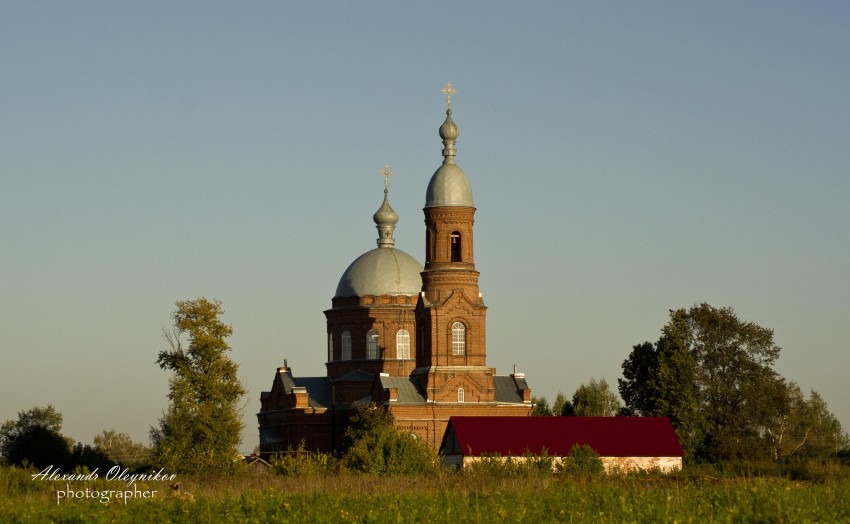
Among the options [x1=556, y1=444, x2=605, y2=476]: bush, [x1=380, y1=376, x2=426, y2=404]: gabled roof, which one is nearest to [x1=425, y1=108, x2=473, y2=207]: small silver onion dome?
[x1=380, y1=376, x2=426, y2=404]: gabled roof

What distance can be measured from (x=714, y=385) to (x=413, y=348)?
15987mm

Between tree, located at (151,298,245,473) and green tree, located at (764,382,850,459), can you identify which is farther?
green tree, located at (764,382,850,459)

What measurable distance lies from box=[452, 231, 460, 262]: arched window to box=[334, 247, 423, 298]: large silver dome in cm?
895

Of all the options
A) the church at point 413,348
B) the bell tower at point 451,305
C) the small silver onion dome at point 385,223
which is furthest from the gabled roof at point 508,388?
the small silver onion dome at point 385,223

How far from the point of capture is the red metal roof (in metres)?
57.2

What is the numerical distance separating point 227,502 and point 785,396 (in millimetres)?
48428

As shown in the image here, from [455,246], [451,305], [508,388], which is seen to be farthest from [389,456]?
[508,388]

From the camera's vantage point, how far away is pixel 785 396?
226 feet

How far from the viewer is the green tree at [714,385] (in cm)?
6762

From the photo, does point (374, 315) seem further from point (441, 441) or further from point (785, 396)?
point (785, 396)

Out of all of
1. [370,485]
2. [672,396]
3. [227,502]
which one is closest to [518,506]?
[227,502]

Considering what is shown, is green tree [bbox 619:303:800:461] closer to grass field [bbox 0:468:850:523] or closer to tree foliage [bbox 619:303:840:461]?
tree foliage [bbox 619:303:840:461]

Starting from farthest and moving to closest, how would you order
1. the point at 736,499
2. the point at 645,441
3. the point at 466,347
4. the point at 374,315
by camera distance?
the point at 374,315
the point at 466,347
the point at 645,441
the point at 736,499

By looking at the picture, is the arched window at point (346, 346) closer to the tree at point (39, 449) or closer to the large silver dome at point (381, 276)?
the large silver dome at point (381, 276)
